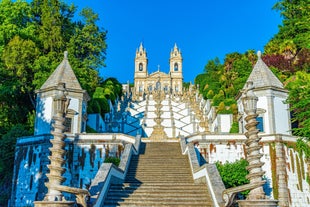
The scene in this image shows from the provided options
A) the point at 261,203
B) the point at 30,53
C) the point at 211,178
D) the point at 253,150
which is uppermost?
the point at 30,53

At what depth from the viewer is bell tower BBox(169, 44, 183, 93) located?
278ft

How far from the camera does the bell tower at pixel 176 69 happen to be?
8488cm

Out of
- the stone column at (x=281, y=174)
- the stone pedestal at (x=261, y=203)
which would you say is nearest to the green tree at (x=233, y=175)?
the stone column at (x=281, y=174)

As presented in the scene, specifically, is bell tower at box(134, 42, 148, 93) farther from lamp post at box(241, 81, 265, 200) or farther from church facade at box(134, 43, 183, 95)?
lamp post at box(241, 81, 265, 200)

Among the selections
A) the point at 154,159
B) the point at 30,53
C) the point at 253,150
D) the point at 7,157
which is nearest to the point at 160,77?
the point at 30,53

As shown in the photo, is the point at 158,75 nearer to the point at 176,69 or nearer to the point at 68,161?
the point at 176,69

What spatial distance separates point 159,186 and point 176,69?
7639cm

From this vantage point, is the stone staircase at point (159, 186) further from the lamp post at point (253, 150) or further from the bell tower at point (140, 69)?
the bell tower at point (140, 69)

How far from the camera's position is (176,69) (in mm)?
88375

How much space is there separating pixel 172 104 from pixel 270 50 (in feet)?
77.1

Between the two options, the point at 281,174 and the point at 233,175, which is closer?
the point at 233,175

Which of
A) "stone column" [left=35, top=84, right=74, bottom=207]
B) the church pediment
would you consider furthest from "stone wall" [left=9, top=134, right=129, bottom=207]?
the church pediment

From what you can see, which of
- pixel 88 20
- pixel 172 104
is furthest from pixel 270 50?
pixel 172 104

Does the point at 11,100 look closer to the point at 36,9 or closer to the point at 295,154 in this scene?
the point at 36,9
